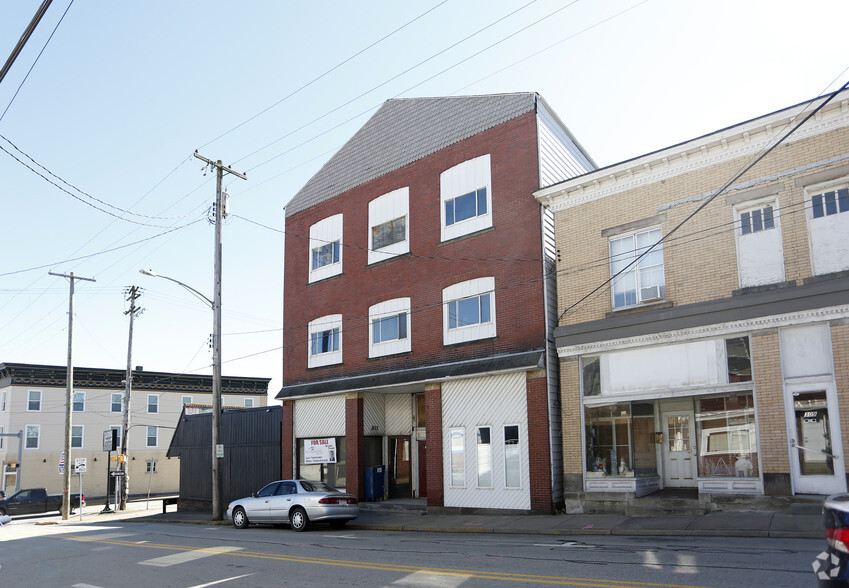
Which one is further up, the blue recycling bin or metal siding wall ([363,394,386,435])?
metal siding wall ([363,394,386,435])

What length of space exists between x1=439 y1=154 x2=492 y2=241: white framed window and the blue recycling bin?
8.86 m

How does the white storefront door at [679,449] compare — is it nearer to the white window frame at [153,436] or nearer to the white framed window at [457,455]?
the white framed window at [457,455]

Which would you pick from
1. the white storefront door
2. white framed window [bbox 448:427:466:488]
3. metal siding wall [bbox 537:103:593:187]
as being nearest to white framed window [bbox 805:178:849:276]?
the white storefront door

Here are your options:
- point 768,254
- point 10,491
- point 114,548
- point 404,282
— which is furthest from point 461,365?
point 10,491

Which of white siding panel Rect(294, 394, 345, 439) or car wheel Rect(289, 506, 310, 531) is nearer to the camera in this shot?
car wheel Rect(289, 506, 310, 531)

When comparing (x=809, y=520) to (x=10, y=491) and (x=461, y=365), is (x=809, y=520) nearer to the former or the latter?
(x=461, y=365)

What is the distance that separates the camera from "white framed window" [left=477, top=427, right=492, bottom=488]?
20.6m

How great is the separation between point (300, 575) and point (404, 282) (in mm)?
14335

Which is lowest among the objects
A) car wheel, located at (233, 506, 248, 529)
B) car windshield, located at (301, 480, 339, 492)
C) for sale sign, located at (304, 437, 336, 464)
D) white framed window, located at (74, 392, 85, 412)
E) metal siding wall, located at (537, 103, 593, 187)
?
car wheel, located at (233, 506, 248, 529)

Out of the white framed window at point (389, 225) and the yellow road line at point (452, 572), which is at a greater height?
the white framed window at point (389, 225)

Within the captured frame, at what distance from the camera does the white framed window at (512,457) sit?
1986cm

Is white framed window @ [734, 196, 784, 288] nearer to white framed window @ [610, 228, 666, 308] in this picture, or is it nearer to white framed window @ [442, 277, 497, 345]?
white framed window @ [610, 228, 666, 308]

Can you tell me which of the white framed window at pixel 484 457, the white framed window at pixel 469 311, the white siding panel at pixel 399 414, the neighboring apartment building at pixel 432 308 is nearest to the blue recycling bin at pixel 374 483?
the neighboring apartment building at pixel 432 308

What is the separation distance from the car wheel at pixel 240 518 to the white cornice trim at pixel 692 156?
13.1 m
